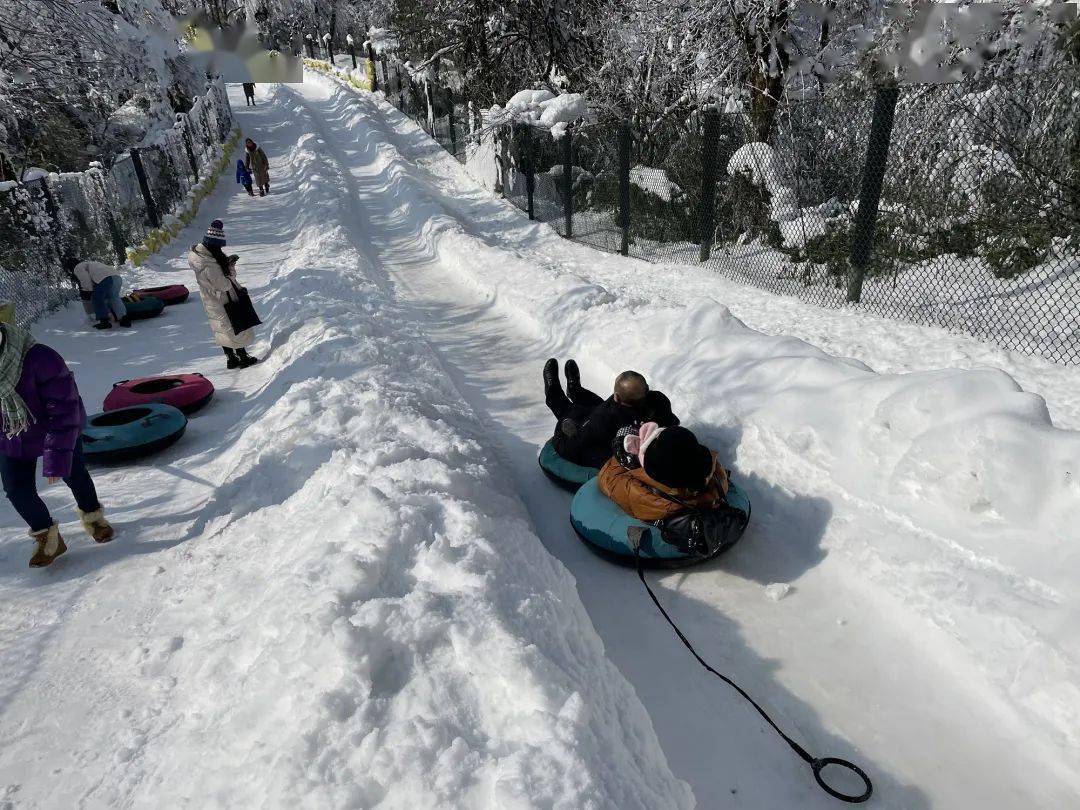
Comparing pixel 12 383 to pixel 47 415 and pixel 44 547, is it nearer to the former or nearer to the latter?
pixel 47 415

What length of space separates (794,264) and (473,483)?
6.26 m

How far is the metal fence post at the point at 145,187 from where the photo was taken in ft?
44.0

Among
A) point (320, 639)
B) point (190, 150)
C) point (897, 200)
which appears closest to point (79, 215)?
point (190, 150)

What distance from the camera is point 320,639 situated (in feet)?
8.11

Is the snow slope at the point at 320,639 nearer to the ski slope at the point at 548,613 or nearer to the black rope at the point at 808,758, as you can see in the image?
the ski slope at the point at 548,613

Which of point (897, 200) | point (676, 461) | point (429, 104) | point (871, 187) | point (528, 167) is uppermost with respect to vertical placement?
point (429, 104)

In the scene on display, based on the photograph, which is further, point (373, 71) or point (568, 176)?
point (373, 71)

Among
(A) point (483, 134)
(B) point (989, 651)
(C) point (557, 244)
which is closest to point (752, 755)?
(B) point (989, 651)

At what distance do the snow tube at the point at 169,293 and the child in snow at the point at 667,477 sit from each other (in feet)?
28.0

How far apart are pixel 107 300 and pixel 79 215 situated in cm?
328

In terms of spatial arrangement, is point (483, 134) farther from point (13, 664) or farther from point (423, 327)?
point (13, 664)

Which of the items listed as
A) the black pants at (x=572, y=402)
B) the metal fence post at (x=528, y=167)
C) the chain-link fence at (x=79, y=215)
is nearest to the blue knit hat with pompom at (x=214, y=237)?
the chain-link fence at (x=79, y=215)

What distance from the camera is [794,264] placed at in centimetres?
841

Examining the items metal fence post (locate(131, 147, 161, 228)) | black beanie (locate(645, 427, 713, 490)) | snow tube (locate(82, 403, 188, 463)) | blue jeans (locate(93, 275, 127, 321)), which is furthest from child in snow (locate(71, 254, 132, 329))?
black beanie (locate(645, 427, 713, 490))
